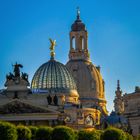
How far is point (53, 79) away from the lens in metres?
141

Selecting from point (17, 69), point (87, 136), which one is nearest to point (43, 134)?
point (87, 136)

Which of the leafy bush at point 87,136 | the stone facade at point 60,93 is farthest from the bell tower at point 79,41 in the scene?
the leafy bush at point 87,136

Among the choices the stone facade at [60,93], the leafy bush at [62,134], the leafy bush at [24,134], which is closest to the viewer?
the leafy bush at [24,134]

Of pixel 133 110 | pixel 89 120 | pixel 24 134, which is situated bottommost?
pixel 24 134

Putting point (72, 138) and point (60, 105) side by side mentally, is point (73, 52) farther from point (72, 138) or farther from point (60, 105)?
point (72, 138)

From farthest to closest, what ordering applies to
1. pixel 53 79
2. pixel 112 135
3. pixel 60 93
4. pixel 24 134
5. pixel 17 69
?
pixel 53 79
pixel 60 93
pixel 17 69
pixel 112 135
pixel 24 134

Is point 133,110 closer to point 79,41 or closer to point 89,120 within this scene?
point 89,120

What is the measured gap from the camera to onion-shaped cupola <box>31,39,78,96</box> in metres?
139

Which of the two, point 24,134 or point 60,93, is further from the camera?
point 60,93

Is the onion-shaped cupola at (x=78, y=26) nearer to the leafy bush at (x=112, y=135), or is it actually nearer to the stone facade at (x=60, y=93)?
the stone facade at (x=60, y=93)

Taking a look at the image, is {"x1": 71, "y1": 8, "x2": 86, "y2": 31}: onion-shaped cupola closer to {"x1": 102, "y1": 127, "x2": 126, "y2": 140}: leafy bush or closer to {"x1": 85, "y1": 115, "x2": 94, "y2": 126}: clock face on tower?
{"x1": 85, "y1": 115, "x2": 94, "y2": 126}: clock face on tower

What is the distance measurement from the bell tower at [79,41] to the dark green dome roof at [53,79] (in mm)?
21309

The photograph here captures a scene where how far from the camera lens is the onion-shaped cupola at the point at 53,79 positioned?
13879 centimetres

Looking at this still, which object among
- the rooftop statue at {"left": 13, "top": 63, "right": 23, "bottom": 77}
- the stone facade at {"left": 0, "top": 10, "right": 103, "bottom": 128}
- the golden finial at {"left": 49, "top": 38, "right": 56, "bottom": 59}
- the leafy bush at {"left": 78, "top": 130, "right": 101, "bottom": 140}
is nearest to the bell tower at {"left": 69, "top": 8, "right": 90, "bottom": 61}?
the stone facade at {"left": 0, "top": 10, "right": 103, "bottom": 128}
